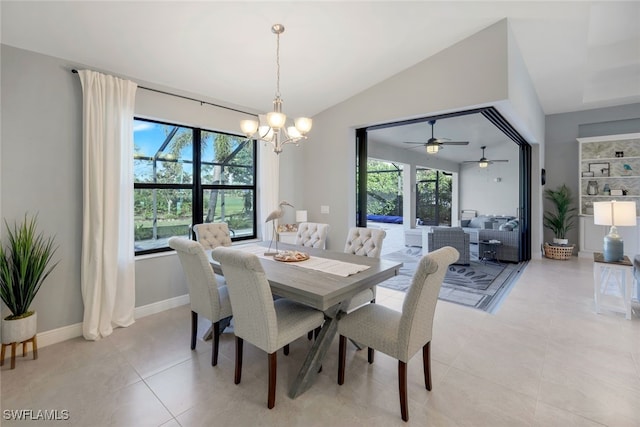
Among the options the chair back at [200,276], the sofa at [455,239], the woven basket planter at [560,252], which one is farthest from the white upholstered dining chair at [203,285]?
the woven basket planter at [560,252]

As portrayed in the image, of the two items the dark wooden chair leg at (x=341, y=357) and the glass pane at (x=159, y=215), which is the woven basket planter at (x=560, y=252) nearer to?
the dark wooden chair leg at (x=341, y=357)

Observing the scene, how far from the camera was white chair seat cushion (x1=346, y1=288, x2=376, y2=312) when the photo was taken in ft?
8.34

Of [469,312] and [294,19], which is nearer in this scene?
[294,19]

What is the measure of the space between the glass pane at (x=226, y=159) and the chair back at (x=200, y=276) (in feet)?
5.97

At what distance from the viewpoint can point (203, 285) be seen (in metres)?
2.33

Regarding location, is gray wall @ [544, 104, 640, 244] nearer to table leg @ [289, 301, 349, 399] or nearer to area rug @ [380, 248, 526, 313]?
area rug @ [380, 248, 526, 313]

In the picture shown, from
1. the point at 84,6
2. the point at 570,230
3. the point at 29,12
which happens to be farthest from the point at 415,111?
the point at 570,230

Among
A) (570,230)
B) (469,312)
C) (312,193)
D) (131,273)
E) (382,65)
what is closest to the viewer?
(131,273)

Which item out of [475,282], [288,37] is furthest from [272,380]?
[475,282]

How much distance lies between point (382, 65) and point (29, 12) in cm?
326

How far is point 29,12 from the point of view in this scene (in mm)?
2213

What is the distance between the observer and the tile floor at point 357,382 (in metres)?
1.80

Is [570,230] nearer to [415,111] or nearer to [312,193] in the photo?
[415,111]

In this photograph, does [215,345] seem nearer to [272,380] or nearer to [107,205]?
[272,380]
